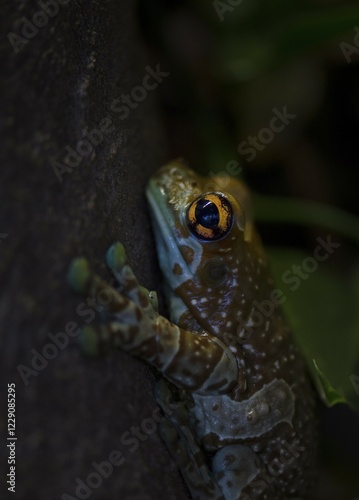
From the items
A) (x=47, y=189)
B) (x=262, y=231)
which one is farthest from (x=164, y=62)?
(x=47, y=189)

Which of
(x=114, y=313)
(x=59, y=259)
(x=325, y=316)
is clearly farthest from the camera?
(x=325, y=316)

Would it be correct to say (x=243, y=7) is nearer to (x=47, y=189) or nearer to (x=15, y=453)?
(x=47, y=189)

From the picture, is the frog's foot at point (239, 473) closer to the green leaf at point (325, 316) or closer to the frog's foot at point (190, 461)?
the frog's foot at point (190, 461)

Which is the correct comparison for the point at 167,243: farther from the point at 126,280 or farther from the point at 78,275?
the point at 78,275

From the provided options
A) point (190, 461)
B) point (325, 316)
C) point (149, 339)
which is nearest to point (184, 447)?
point (190, 461)

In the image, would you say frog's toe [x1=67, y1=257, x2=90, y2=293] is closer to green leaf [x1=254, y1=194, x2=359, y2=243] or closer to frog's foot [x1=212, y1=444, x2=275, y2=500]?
frog's foot [x1=212, y1=444, x2=275, y2=500]

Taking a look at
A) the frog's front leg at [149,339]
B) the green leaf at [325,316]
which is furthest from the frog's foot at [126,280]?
the green leaf at [325,316]

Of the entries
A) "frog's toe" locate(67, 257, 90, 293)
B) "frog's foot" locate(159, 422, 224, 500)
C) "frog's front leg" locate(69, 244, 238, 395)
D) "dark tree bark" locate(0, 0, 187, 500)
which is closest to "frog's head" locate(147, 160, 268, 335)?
"frog's front leg" locate(69, 244, 238, 395)
